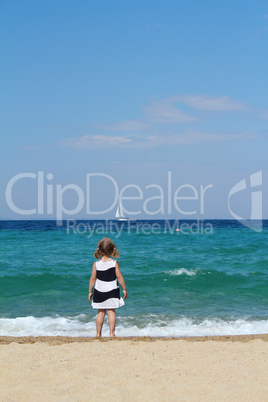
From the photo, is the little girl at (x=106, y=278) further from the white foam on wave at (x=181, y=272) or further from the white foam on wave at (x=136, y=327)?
the white foam on wave at (x=181, y=272)

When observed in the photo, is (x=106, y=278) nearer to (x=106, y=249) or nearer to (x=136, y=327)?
(x=106, y=249)

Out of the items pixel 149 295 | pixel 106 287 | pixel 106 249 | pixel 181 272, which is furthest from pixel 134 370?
pixel 181 272

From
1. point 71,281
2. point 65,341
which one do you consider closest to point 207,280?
point 71,281

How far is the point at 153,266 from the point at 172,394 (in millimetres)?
11696

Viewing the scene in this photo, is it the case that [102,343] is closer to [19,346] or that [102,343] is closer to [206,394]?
[19,346]

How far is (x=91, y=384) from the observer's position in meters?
4.17

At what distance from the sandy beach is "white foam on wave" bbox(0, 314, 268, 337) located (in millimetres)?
1691

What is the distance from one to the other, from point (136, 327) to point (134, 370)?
135 inches

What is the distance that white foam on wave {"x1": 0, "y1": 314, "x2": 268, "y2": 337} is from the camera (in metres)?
7.65

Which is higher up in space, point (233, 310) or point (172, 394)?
point (172, 394)

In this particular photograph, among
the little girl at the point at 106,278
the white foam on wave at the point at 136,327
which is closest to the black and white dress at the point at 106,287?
the little girl at the point at 106,278

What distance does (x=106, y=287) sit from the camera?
625 cm

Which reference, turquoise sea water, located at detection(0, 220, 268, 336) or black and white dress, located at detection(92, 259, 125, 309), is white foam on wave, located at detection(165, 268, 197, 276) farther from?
black and white dress, located at detection(92, 259, 125, 309)

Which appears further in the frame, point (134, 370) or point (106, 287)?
point (106, 287)
